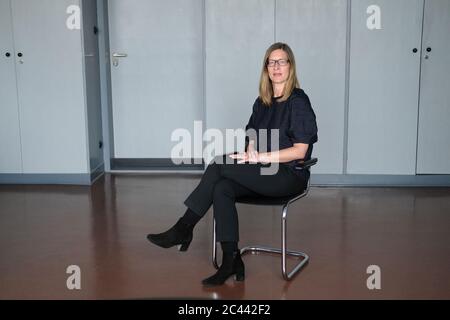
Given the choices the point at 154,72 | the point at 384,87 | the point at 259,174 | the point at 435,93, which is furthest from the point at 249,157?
the point at 154,72

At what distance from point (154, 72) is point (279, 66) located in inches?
109

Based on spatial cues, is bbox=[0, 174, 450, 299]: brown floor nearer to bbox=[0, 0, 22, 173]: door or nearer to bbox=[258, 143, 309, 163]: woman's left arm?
bbox=[0, 0, 22, 173]: door

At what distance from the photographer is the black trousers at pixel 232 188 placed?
2641mm

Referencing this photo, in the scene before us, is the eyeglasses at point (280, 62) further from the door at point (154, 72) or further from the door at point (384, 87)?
the door at point (154, 72)

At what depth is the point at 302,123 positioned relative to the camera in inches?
109

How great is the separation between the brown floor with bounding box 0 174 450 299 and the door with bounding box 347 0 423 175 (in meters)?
0.31

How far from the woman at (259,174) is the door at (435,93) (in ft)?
7.29

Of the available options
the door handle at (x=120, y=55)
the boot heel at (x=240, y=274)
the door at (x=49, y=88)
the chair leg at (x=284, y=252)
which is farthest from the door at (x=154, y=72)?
the boot heel at (x=240, y=274)

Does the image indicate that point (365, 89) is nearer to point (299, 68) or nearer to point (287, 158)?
point (299, 68)

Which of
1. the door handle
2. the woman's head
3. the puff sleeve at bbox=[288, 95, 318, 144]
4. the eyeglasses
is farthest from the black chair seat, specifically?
the door handle

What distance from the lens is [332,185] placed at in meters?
4.80

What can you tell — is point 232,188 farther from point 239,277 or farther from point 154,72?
point 154,72

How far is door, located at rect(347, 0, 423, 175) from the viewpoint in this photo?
4.51 m
